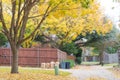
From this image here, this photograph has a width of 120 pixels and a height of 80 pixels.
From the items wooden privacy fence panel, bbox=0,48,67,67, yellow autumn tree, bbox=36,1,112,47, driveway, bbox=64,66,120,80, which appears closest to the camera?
driveway, bbox=64,66,120,80

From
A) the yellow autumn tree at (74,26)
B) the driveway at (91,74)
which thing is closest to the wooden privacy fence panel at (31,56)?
the yellow autumn tree at (74,26)

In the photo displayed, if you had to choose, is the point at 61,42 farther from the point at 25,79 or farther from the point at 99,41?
the point at 25,79

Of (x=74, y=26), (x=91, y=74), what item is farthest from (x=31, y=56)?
(x=91, y=74)

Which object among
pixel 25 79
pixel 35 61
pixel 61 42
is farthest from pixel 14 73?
pixel 61 42

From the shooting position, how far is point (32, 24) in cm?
3928

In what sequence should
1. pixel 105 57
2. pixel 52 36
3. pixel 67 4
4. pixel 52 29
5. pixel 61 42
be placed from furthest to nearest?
pixel 105 57 → pixel 52 36 → pixel 61 42 → pixel 52 29 → pixel 67 4

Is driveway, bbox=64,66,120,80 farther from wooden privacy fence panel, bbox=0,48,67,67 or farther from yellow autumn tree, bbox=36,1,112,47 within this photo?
yellow autumn tree, bbox=36,1,112,47

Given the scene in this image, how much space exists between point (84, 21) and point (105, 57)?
67.2 feet

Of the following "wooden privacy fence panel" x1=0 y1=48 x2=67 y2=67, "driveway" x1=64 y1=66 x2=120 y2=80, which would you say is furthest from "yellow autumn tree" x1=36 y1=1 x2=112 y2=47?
"driveway" x1=64 y1=66 x2=120 y2=80

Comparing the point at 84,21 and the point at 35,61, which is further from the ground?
the point at 84,21

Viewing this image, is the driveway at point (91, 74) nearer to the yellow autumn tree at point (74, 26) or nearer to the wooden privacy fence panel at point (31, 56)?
the wooden privacy fence panel at point (31, 56)

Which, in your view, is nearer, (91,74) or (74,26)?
(91,74)

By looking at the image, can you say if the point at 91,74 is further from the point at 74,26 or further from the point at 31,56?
the point at 74,26

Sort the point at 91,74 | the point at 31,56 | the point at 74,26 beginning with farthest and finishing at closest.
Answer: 1. the point at 74,26
2. the point at 31,56
3. the point at 91,74
